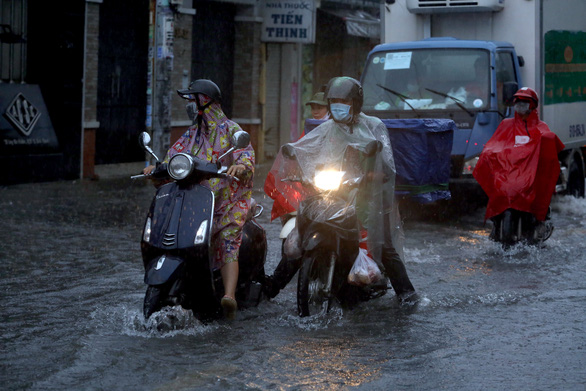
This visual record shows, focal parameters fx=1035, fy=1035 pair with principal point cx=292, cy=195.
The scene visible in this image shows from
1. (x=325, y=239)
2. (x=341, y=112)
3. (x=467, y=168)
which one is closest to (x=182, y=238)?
(x=325, y=239)

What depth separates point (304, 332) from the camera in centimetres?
630

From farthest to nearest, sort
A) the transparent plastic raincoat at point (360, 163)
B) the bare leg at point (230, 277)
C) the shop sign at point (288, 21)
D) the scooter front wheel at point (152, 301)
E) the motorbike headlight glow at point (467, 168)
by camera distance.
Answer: the shop sign at point (288, 21) < the motorbike headlight glow at point (467, 168) < the transparent plastic raincoat at point (360, 163) < the bare leg at point (230, 277) < the scooter front wheel at point (152, 301)

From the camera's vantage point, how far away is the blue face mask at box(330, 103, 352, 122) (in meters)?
6.79

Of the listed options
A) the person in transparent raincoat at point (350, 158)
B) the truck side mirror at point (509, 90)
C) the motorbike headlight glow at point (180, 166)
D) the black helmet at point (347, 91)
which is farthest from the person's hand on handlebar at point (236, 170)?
the truck side mirror at point (509, 90)

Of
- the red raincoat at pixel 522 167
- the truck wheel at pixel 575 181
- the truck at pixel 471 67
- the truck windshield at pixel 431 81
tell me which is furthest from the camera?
the truck wheel at pixel 575 181

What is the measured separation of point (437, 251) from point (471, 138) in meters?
2.50

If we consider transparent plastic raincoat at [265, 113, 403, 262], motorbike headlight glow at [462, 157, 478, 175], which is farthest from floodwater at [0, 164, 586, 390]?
motorbike headlight glow at [462, 157, 478, 175]

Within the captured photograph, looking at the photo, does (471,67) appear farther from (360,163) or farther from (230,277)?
(230,277)

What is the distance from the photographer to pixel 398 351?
5891 mm

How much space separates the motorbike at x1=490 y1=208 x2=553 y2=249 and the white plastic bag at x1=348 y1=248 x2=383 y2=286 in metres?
3.52

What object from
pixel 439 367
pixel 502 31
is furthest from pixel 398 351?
pixel 502 31

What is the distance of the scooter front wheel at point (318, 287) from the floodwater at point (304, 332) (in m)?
0.10

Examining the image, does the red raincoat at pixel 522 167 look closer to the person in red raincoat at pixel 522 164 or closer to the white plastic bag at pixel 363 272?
the person in red raincoat at pixel 522 164

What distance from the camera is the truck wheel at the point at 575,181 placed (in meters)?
14.4
